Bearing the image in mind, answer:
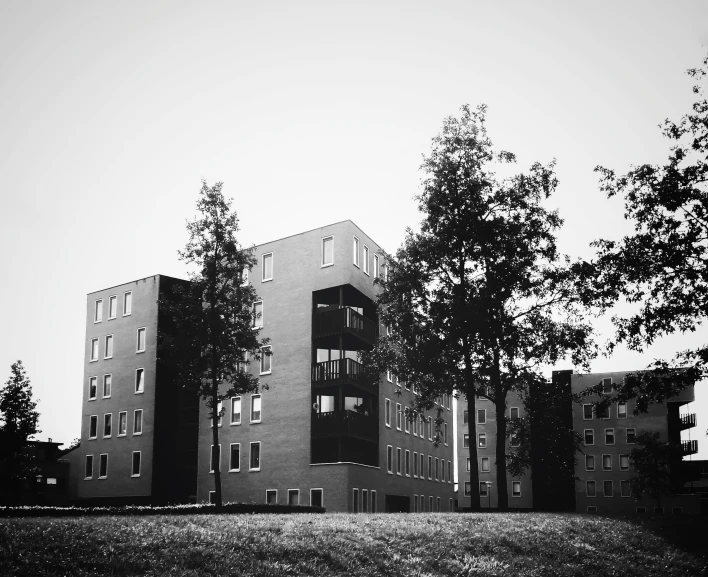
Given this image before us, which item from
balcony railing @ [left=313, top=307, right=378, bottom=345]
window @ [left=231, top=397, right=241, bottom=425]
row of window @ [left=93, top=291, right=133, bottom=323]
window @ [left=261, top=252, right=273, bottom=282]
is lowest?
window @ [left=231, top=397, right=241, bottom=425]

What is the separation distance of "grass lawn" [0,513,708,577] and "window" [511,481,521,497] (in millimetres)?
83394

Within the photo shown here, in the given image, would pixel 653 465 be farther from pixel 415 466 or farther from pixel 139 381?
pixel 139 381

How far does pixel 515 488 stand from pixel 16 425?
6784cm

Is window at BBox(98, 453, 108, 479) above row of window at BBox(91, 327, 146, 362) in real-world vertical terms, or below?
below

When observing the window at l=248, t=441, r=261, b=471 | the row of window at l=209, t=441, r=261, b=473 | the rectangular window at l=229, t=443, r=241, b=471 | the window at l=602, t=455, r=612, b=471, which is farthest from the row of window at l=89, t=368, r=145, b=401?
the window at l=602, t=455, r=612, b=471

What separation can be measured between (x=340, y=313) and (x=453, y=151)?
1680cm

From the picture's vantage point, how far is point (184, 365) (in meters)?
38.2

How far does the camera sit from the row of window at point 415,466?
188 ft

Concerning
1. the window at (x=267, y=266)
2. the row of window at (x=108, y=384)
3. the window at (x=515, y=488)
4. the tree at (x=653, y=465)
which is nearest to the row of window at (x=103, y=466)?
the row of window at (x=108, y=384)

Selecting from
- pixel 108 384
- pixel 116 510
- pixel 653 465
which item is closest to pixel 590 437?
pixel 653 465

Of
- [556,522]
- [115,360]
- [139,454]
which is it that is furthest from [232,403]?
[556,522]

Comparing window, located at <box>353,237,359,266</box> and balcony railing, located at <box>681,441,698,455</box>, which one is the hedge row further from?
balcony railing, located at <box>681,441,698,455</box>

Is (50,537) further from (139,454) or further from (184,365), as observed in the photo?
(139,454)

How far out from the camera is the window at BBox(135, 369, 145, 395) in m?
61.0
